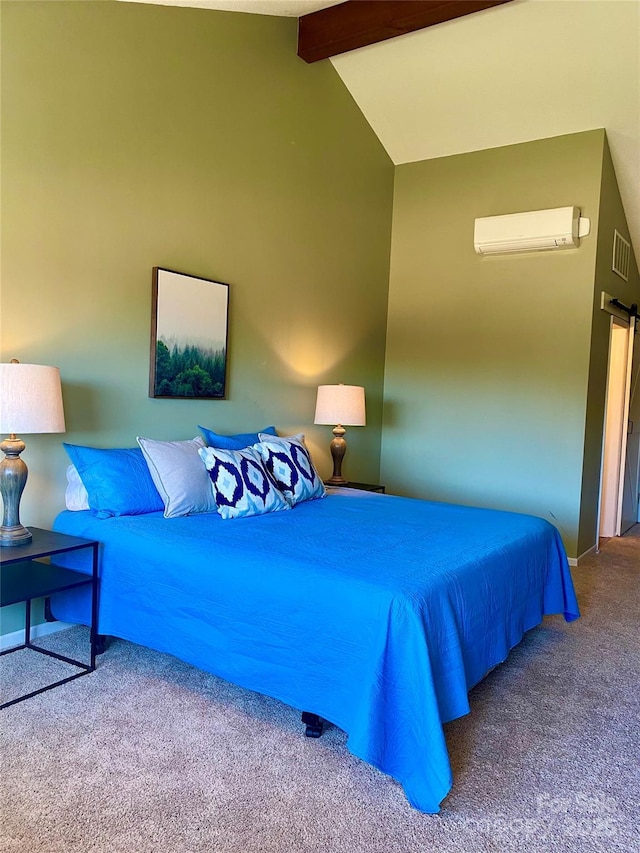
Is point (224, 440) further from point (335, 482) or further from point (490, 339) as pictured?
point (490, 339)

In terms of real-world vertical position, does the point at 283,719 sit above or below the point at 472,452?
below

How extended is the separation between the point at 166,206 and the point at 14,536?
1.90m

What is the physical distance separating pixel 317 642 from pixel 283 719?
0.43 metres

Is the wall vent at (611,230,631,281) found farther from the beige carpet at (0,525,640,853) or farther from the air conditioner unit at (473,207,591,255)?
the beige carpet at (0,525,640,853)

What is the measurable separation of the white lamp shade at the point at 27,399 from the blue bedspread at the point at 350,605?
0.55 m

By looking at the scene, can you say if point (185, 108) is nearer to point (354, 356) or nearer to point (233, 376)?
point (233, 376)

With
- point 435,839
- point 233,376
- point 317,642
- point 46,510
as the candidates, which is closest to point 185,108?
point 233,376

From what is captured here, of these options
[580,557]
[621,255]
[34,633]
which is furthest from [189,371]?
[621,255]

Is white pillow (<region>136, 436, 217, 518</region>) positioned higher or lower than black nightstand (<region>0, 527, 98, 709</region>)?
higher

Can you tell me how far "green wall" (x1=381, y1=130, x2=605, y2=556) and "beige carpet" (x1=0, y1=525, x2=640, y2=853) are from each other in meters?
2.30

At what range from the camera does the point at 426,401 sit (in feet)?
17.4

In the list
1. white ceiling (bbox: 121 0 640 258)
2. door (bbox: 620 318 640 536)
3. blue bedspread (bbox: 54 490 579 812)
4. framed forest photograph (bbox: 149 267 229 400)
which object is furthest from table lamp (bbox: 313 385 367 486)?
door (bbox: 620 318 640 536)

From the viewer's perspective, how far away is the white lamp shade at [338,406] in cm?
434

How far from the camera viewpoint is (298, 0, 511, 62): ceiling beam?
3719mm
